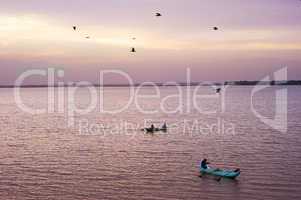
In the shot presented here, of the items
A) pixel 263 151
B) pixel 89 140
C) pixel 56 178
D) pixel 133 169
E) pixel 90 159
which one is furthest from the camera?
pixel 89 140

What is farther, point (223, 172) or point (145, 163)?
point (145, 163)

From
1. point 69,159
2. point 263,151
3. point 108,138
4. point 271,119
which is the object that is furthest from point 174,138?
point 271,119

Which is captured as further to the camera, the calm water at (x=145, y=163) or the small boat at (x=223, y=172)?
the small boat at (x=223, y=172)

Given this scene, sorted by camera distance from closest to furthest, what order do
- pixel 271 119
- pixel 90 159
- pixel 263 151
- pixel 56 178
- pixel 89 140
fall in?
pixel 56 178, pixel 90 159, pixel 263 151, pixel 89 140, pixel 271 119

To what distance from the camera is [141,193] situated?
26.1 metres

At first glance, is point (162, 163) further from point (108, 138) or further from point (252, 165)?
point (108, 138)

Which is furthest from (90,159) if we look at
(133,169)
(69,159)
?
(133,169)

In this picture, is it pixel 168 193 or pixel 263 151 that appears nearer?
pixel 168 193

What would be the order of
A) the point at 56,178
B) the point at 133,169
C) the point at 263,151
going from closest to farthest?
the point at 56,178
the point at 133,169
the point at 263,151

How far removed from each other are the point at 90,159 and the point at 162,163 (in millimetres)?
5808

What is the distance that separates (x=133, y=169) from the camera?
32000mm

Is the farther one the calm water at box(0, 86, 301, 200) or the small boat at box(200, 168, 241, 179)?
the small boat at box(200, 168, 241, 179)

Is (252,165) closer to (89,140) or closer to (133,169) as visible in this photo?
(133,169)

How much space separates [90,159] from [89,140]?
10.7 m
